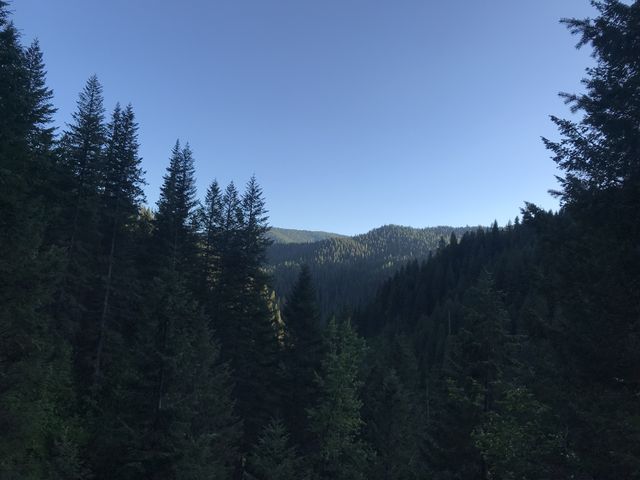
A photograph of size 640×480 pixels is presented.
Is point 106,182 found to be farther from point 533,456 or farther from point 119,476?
point 533,456

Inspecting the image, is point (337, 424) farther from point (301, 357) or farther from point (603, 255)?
point (603, 255)

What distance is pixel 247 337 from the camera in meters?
31.1

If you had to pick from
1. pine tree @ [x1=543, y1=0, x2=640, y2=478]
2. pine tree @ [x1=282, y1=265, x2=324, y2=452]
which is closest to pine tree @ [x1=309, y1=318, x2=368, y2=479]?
pine tree @ [x1=282, y1=265, x2=324, y2=452]

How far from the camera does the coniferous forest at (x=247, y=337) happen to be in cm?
908

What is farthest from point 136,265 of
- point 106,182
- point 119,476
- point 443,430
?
point 443,430

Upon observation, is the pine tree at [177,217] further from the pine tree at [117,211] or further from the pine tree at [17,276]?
the pine tree at [17,276]

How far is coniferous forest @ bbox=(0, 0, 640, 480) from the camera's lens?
9078 millimetres

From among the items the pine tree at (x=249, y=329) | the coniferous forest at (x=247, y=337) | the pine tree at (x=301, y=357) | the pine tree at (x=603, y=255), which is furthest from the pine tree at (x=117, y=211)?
the pine tree at (x=603, y=255)

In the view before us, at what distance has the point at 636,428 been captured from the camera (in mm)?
7793

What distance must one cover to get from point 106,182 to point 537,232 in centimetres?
2845

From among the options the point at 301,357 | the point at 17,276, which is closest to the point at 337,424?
the point at 301,357

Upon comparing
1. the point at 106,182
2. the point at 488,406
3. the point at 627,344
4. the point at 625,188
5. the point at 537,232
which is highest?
the point at 106,182

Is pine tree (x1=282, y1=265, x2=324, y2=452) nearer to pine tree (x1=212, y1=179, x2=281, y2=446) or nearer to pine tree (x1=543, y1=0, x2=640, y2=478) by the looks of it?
pine tree (x1=212, y1=179, x2=281, y2=446)

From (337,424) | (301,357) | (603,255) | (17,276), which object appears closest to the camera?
(603,255)
